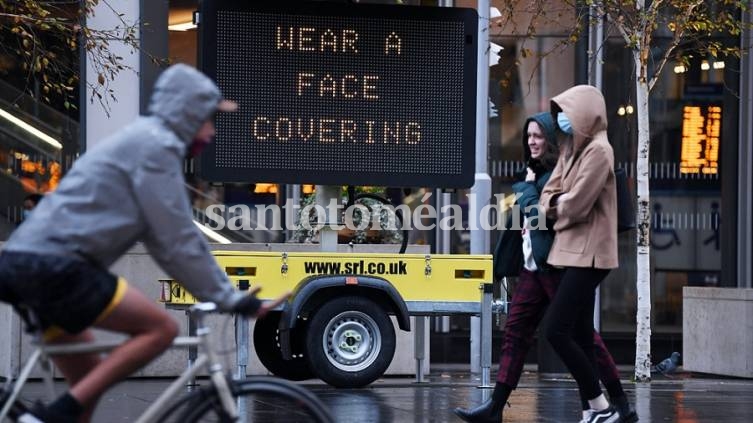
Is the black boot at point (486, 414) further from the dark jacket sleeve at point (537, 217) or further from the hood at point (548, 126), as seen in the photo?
the hood at point (548, 126)

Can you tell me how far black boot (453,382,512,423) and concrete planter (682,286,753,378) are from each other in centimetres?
646

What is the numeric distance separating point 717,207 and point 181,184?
Result: 1276 centimetres

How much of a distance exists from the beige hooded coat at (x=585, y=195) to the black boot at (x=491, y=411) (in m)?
0.83

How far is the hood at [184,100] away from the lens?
5.13m

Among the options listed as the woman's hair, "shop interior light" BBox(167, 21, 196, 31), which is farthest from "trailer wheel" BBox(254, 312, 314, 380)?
"shop interior light" BBox(167, 21, 196, 31)

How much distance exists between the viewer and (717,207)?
55.3 feet

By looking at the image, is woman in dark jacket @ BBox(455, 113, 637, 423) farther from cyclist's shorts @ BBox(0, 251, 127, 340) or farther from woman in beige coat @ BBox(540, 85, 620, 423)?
cyclist's shorts @ BBox(0, 251, 127, 340)

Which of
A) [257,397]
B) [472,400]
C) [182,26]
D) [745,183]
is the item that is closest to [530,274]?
[472,400]

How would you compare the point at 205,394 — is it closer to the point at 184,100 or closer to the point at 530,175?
the point at 184,100

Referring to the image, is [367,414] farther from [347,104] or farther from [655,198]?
[655,198]

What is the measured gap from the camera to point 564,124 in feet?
25.9

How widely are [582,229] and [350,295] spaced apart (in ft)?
10.9

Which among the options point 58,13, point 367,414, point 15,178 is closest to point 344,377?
point 367,414

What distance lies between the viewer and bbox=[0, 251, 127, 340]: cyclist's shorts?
16.1ft
